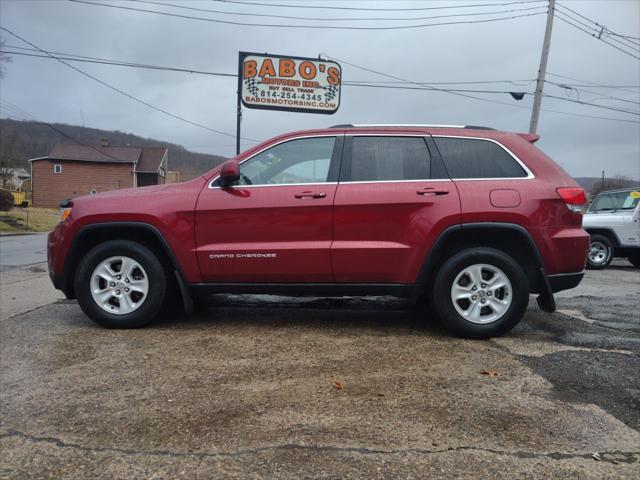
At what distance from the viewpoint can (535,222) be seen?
389 cm

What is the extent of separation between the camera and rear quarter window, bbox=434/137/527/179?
4062mm

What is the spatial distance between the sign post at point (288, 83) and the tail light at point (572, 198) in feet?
35.3

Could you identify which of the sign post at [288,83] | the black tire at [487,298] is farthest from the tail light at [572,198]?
the sign post at [288,83]

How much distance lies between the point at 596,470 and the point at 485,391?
0.84 metres

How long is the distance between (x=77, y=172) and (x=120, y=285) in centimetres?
5614

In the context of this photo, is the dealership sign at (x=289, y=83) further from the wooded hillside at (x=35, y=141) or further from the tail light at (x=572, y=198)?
the wooded hillside at (x=35, y=141)

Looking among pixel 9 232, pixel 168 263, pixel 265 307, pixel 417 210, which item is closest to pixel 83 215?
pixel 168 263

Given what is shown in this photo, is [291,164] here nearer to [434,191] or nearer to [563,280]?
[434,191]

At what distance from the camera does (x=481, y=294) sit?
395 cm

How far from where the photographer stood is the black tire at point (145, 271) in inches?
162

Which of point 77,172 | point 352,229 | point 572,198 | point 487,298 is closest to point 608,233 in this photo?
point 572,198

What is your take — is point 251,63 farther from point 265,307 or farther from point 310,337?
point 310,337

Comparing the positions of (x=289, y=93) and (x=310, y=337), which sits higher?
(x=289, y=93)

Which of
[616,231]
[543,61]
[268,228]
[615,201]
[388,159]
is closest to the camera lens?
[268,228]
